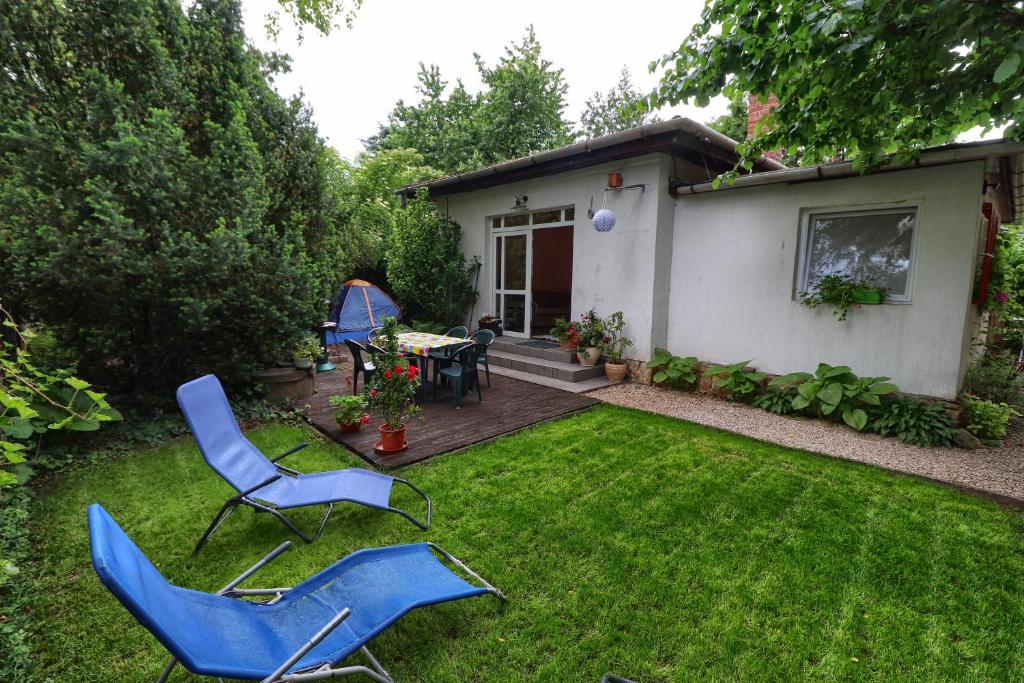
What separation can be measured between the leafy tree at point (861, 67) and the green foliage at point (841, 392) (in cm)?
233

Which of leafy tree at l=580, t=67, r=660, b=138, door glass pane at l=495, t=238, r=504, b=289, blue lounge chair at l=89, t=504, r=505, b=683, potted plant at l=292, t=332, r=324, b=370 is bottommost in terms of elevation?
blue lounge chair at l=89, t=504, r=505, b=683

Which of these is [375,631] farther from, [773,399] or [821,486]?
[773,399]

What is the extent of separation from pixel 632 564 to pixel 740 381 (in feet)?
13.7

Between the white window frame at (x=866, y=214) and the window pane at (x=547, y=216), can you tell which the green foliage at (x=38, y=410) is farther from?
the white window frame at (x=866, y=214)

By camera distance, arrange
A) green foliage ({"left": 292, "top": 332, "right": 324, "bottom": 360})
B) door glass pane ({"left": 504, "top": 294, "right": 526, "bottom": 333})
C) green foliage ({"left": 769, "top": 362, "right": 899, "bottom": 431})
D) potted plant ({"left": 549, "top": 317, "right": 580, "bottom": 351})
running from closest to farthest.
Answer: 1. green foliage ({"left": 769, "top": 362, "right": 899, "bottom": 431})
2. green foliage ({"left": 292, "top": 332, "right": 324, "bottom": 360})
3. potted plant ({"left": 549, "top": 317, "right": 580, "bottom": 351})
4. door glass pane ({"left": 504, "top": 294, "right": 526, "bottom": 333})

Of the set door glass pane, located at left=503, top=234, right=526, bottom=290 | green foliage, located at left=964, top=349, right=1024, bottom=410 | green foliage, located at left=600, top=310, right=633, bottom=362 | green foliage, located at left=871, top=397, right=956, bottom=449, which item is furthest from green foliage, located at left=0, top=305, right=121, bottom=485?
green foliage, located at left=964, top=349, right=1024, bottom=410

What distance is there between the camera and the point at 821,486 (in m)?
3.62

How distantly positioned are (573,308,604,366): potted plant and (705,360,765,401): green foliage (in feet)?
5.84

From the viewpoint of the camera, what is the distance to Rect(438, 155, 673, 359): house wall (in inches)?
262

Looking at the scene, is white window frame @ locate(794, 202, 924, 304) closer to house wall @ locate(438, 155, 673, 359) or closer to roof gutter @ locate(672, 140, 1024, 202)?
roof gutter @ locate(672, 140, 1024, 202)

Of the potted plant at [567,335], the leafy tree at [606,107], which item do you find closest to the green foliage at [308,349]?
the potted plant at [567,335]

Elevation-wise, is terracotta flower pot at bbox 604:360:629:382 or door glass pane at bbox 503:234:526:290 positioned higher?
door glass pane at bbox 503:234:526:290

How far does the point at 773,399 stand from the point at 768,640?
419 cm

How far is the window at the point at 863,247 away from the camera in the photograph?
5.19 m
